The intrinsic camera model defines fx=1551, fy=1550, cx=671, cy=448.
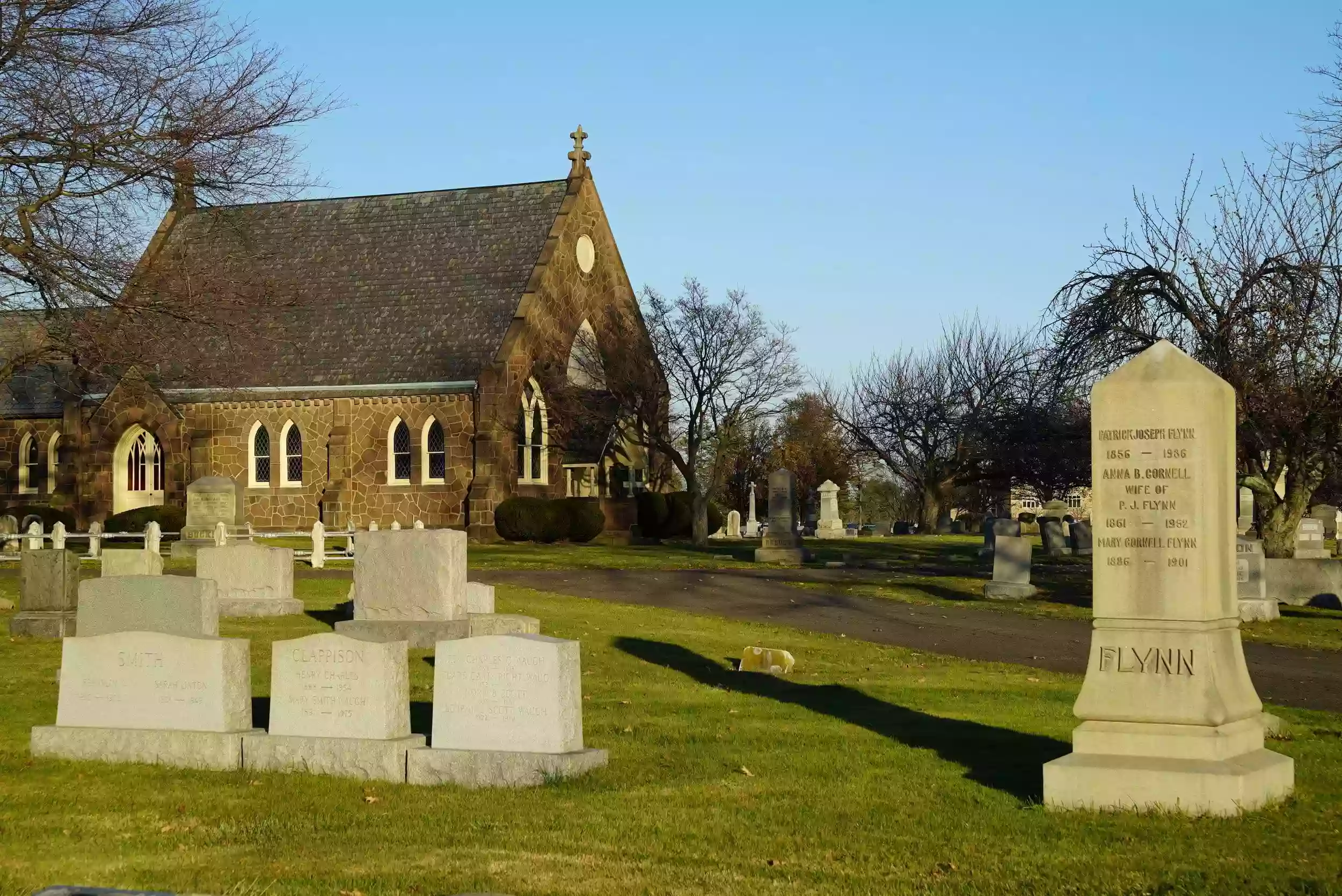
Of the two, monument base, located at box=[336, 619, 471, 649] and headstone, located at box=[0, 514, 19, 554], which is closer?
monument base, located at box=[336, 619, 471, 649]

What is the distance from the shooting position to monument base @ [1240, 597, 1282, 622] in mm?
23125

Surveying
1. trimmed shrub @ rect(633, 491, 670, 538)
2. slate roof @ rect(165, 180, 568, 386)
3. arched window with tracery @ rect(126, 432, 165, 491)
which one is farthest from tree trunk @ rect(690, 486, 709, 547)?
arched window with tracery @ rect(126, 432, 165, 491)

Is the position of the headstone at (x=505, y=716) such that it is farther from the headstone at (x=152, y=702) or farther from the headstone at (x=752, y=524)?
the headstone at (x=752, y=524)

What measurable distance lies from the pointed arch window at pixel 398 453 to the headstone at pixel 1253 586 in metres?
28.2

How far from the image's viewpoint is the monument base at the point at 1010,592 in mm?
26469

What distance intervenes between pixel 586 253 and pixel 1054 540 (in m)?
18.0

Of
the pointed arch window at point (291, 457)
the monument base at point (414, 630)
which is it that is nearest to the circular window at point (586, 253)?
the pointed arch window at point (291, 457)

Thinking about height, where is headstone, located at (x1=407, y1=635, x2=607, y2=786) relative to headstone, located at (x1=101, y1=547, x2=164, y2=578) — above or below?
below

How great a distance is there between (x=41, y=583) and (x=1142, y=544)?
46.5 feet

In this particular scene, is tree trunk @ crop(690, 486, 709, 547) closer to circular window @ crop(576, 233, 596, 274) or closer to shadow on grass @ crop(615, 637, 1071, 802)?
circular window @ crop(576, 233, 596, 274)

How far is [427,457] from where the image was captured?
152 ft

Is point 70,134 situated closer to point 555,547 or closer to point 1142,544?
point 1142,544

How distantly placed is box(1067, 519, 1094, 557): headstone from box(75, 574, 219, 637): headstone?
1168 inches

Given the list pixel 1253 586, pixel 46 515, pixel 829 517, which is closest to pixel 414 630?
pixel 1253 586
